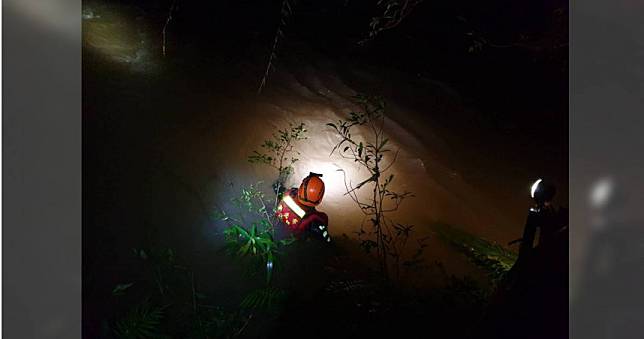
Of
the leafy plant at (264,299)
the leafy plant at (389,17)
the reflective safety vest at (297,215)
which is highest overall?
the leafy plant at (389,17)

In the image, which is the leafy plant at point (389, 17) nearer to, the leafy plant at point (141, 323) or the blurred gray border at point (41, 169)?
the blurred gray border at point (41, 169)

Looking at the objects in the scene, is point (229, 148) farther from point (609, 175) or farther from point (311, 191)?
point (609, 175)

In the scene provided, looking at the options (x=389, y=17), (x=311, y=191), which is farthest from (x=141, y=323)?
(x=389, y=17)

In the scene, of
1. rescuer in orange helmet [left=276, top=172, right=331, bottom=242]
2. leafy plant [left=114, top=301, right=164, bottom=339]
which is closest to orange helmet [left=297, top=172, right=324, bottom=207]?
rescuer in orange helmet [left=276, top=172, right=331, bottom=242]

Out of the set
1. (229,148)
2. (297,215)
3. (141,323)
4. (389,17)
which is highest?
(389,17)

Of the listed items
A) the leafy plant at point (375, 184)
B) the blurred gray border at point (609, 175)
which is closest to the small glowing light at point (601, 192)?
the blurred gray border at point (609, 175)

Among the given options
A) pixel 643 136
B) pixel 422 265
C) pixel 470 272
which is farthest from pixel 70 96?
pixel 643 136
